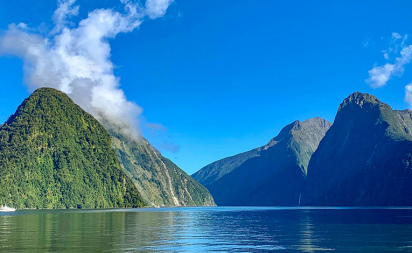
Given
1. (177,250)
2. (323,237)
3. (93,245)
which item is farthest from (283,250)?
(93,245)

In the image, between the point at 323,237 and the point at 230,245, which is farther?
the point at 323,237

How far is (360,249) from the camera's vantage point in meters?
60.6

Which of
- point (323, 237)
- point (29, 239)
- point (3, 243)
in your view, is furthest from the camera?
point (323, 237)

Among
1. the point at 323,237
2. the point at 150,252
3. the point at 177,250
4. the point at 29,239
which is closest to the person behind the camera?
the point at 150,252

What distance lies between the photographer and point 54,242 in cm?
6650

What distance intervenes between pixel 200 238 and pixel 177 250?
18.7 m

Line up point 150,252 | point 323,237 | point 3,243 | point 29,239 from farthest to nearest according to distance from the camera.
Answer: point 323,237 < point 29,239 < point 3,243 < point 150,252

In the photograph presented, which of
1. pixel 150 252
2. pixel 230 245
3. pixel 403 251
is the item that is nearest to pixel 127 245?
pixel 150 252

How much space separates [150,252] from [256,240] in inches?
912

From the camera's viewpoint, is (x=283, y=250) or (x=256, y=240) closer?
(x=283, y=250)

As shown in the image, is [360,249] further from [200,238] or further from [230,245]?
[200,238]

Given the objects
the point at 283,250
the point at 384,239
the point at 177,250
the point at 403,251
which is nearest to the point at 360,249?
the point at 403,251

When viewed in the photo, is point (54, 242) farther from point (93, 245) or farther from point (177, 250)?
point (177, 250)

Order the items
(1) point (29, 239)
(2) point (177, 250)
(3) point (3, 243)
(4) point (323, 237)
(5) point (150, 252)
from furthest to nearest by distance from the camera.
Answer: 1. (4) point (323, 237)
2. (1) point (29, 239)
3. (3) point (3, 243)
4. (2) point (177, 250)
5. (5) point (150, 252)
